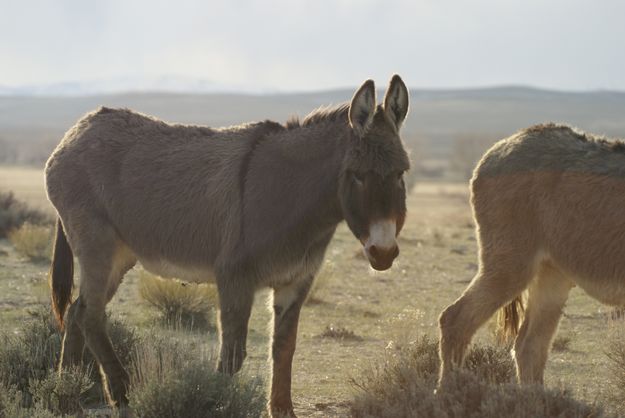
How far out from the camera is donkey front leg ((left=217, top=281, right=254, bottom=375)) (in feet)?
23.0

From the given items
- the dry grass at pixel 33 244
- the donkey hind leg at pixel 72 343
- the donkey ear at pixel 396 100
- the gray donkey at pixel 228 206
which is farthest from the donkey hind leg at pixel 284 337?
the dry grass at pixel 33 244

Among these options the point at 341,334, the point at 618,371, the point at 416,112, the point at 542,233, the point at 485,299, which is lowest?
the point at 416,112

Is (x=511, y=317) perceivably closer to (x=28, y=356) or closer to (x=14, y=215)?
(x=28, y=356)

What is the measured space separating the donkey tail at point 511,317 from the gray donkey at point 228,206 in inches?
81.1

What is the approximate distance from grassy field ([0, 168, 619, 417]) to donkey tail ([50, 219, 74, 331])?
1.08m

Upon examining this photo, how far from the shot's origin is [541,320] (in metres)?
8.32

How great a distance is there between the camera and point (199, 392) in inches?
268

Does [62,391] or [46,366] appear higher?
[62,391]

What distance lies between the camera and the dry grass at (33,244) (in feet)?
58.0

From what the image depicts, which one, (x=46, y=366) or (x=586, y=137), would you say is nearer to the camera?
(x=586, y=137)

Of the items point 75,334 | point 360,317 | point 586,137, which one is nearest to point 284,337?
point 75,334

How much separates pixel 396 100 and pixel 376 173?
0.56m

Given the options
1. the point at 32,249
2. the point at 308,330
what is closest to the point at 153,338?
the point at 308,330

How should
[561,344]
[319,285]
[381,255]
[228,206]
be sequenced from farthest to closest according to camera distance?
[319,285] < [561,344] < [228,206] < [381,255]
